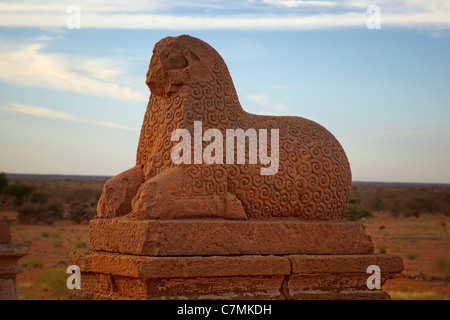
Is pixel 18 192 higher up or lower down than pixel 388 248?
higher up

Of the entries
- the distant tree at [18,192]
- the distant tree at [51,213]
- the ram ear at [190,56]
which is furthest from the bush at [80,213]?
the ram ear at [190,56]

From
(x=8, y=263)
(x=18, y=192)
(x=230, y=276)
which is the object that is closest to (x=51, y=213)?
(x=18, y=192)

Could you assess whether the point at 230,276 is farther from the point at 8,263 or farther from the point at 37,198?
the point at 37,198

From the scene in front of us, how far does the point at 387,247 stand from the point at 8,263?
14795mm

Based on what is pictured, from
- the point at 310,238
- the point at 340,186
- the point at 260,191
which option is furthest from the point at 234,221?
the point at 340,186

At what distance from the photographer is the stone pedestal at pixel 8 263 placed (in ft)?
25.1

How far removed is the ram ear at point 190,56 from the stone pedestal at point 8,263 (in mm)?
3540

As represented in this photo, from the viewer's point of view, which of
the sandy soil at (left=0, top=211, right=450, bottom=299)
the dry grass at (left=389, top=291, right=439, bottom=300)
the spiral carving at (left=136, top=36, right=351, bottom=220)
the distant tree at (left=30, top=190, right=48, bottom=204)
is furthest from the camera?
the distant tree at (left=30, top=190, right=48, bottom=204)

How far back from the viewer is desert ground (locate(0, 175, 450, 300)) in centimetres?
1412

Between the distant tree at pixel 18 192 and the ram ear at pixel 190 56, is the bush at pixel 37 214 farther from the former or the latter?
the ram ear at pixel 190 56

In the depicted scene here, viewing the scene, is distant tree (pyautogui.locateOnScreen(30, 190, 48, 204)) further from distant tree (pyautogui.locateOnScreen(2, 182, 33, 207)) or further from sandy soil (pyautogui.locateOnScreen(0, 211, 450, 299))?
sandy soil (pyautogui.locateOnScreen(0, 211, 450, 299))

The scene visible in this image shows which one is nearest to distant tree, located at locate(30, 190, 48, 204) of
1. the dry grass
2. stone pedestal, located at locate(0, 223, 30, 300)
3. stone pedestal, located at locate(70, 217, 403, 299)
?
the dry grass

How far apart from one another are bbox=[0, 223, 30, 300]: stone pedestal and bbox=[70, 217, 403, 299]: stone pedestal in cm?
217

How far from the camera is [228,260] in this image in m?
5.14
